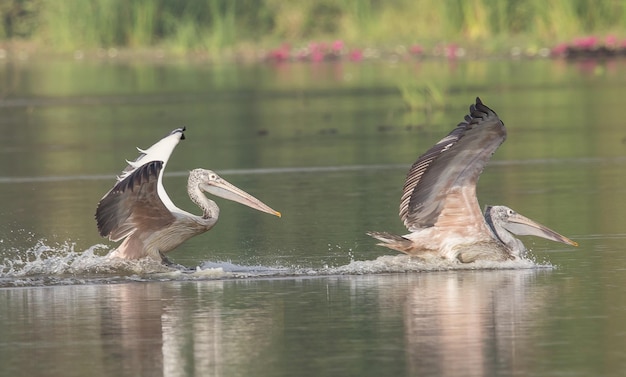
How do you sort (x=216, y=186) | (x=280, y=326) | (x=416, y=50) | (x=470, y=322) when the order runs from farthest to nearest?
(x=416, y=50)
(x=216, y=186)
(x=280, y=326)
(x=470, y=322)

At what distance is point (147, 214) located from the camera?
1316 centimetres

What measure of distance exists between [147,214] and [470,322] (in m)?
3.38

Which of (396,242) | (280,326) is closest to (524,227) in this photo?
(396,242)

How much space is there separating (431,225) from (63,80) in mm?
31410

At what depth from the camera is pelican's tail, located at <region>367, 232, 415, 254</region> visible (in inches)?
508

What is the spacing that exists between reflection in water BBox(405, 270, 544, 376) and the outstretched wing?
2.03m

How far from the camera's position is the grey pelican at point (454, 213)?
13.0 m

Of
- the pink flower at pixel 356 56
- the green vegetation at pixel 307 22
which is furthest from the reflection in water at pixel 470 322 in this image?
the pink flower at pixel 356 56

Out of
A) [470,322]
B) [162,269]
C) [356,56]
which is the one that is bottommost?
[470,322]

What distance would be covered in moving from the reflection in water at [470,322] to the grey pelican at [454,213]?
14.2 inches

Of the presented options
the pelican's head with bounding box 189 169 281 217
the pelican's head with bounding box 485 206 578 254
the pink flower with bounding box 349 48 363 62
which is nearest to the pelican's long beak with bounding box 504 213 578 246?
the pelican's head with bounding box 485 206 578 254

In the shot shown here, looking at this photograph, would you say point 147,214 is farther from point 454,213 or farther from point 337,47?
point 337,47

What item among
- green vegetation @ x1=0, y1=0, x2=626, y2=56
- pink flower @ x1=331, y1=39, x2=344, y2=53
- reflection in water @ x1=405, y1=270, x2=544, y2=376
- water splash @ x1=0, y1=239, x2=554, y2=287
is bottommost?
reflection in water @ x1=405, y1=270, x2=544, y2=376

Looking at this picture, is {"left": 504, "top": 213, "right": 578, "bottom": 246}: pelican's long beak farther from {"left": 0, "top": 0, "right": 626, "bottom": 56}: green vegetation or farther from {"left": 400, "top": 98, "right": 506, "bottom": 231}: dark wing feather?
{"left": 0, "top": 0, "right": 626, "bottom": 56}: green vegetation
